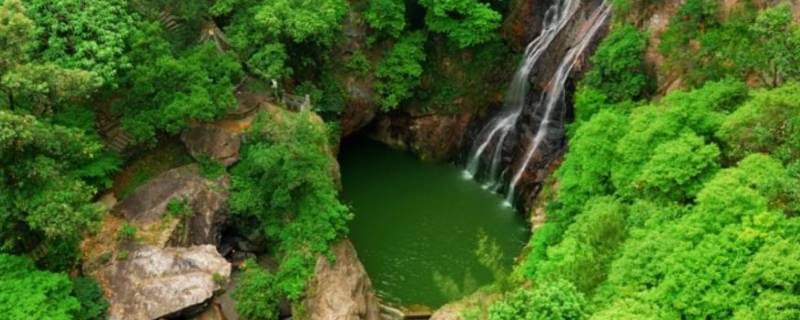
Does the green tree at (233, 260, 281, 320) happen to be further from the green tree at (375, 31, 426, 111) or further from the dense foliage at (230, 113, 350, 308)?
the green tree at (375, 31, 426, 111)

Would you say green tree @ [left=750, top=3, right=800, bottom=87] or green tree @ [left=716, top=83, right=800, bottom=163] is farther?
green tree @ [left=750, top=3, right=800, bottom=87]

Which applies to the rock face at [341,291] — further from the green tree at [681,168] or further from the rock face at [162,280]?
the green tree at [681,168]

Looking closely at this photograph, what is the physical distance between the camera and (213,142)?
23656mm

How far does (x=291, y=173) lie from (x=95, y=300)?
658 cm

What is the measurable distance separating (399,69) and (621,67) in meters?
10.2

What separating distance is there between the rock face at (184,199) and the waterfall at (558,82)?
39.8ft

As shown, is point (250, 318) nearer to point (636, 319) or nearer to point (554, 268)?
point (554, 268)

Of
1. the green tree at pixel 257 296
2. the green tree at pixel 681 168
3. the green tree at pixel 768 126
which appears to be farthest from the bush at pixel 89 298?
the green tree at pixel 768 126

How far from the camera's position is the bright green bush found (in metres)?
23.7

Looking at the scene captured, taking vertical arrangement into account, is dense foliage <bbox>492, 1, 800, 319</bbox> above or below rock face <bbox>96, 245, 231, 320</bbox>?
above

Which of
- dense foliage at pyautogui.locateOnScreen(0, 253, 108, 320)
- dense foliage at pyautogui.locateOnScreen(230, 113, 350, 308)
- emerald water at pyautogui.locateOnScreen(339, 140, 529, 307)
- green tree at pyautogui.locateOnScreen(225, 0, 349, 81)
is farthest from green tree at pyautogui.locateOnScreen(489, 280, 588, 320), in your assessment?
green tree at pyautogui.locateOnScreen(225, 0, 349, 81)

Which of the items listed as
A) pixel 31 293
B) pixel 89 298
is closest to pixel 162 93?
pixel 89 298

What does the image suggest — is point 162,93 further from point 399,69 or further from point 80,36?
point 399,69

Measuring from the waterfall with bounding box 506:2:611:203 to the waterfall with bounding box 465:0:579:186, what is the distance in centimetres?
132
